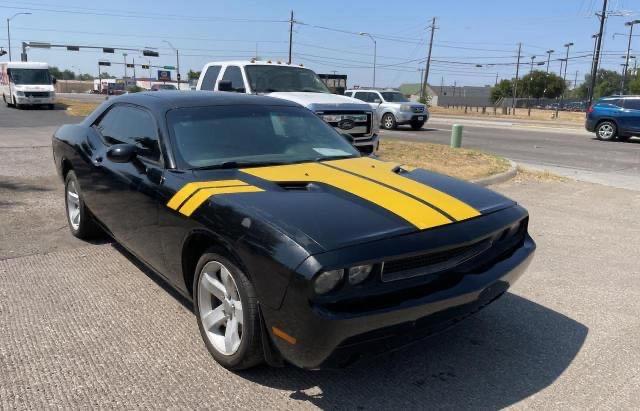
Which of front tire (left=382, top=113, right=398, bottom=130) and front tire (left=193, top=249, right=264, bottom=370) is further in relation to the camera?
front tire (left=382, top=113, right=398, bottom=130)

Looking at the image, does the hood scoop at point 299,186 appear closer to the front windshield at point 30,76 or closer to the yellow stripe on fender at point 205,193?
the yellow stripe on fender at point 205,193

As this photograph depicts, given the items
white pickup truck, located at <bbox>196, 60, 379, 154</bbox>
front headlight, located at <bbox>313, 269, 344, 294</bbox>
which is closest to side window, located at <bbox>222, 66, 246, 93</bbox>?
white pickup truck, located at <bbox>196, 60, 379, 154</bbox>

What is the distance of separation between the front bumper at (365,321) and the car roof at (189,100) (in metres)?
2.05

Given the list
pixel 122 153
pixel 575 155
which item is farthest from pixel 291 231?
pixel 575 155

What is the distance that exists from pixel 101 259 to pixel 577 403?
3870 mm

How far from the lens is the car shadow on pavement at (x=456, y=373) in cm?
282

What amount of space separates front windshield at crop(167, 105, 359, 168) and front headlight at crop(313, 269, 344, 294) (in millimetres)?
1450

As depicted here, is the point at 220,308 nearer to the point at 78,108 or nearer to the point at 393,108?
the point at 393,108

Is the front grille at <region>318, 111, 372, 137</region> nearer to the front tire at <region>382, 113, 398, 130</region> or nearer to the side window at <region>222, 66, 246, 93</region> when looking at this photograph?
the side window at <region>222, 66, 246, 93</region>

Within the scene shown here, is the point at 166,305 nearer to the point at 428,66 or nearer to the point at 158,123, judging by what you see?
the point at 158,123

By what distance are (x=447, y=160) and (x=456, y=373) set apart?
341 inches

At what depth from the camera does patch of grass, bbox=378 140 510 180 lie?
9.95 meters

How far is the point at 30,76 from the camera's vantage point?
98.1 feet

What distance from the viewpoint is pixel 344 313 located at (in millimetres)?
2418
